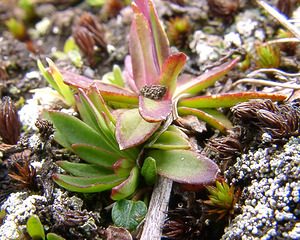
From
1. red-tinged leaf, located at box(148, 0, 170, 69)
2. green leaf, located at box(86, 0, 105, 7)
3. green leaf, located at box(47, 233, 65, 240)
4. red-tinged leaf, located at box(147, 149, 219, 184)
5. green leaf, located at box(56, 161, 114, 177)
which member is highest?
red-tinged leaf, located at box(148, 0, 170, 69)

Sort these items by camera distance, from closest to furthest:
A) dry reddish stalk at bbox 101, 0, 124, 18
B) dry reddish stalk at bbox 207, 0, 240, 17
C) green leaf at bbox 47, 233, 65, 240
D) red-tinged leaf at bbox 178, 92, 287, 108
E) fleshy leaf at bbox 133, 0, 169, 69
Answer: green leaf at bbox 47, 233, 65, 240
red-tinged leaf at bbox 178, 92, 287, 108
fleshy leaf at bbox 133, 0, 169, 69
dry reddish stalk at bbox 207, 0, 240, 17
dry reddish stalk at bbox 101, 0, 124, 18

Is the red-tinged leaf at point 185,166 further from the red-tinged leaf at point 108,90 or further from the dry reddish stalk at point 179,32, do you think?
the dry reddish stalk at point 179,32

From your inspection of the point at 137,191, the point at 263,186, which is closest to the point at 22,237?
the point at 137,191

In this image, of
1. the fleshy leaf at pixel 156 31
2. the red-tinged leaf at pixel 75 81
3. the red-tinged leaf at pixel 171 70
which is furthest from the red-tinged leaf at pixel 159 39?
the red-tinged leaf at pixel 75 81

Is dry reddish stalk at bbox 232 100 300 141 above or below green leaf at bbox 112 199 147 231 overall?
above

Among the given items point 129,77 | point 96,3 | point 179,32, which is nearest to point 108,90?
point 129,77

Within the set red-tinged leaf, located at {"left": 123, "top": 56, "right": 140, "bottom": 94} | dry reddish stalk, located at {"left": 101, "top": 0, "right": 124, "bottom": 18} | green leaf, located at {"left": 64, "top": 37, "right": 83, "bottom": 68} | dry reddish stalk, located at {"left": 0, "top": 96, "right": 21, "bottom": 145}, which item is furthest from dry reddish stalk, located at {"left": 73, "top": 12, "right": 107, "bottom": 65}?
dry reddish stalk, located at {"left": 0, "top": 96, "right": 21, "bottom": 145}

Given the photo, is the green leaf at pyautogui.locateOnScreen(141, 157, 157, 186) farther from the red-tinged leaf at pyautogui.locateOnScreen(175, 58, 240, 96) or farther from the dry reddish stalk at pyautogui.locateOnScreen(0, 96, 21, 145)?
the dry reddish stalk at pyautogui.locateOnScreen(0, 96, 21, 145)
